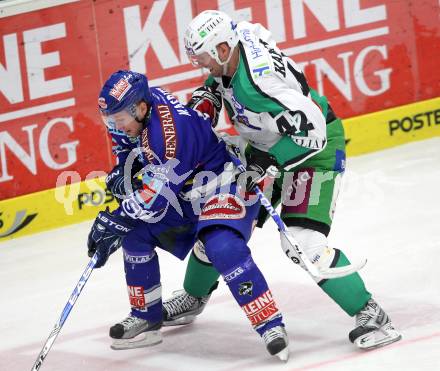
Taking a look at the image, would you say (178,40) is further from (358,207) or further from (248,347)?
(248,347)

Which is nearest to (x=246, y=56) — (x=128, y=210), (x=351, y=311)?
(x=128, y=210)

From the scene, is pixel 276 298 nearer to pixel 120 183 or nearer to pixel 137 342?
pixel 137 342

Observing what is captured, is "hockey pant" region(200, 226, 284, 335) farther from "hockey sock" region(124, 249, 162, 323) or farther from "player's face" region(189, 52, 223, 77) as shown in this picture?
"player's face" region(189, 52, 223, 77)

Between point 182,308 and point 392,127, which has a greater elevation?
point 392,127

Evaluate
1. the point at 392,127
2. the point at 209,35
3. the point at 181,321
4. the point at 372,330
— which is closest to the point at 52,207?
the point at 181,321

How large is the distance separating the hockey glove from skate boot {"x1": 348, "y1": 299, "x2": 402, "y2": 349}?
1.03m

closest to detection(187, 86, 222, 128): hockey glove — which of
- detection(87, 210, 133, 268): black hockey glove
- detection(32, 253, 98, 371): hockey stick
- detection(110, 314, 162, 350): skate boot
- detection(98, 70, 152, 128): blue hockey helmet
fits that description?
detection(98, 70, 152, 128): blue hockey helmet

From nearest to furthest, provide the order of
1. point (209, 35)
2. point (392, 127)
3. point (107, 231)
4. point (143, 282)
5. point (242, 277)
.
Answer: point (242, 277), point (209, 35), point (107, 231), point (143, 282), point (392, 127)

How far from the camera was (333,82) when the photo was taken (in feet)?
26.1

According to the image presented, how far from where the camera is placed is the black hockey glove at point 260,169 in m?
4.30

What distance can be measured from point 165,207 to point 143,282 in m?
0.38

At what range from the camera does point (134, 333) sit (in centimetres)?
463

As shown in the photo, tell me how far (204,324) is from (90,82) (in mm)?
2842

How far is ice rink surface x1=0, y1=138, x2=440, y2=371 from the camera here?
169 inches
